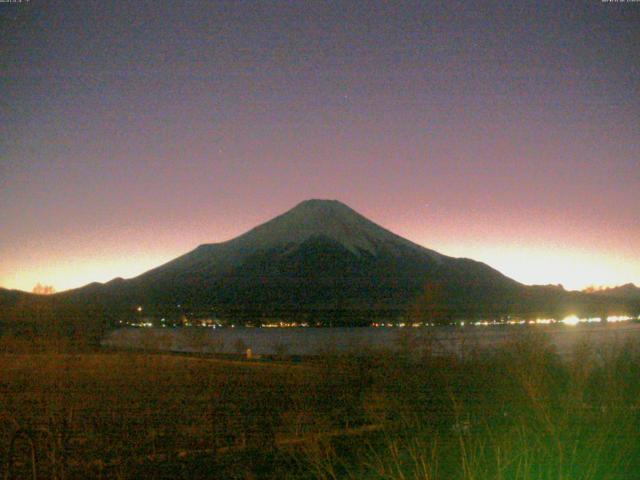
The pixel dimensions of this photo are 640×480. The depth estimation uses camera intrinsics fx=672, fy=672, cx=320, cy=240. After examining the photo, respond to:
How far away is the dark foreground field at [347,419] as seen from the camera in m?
5.52

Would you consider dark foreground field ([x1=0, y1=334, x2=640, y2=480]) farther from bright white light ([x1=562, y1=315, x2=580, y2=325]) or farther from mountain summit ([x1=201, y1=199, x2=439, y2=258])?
mountain summit ([x1=201, y1=199, x2=439, y2=258])

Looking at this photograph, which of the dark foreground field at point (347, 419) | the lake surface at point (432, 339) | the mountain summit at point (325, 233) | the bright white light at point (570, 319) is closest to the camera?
the dark foreground field at point (347, 419)

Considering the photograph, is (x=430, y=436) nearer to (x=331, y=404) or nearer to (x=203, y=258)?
(x=331, y=404)

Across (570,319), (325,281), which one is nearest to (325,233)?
(325,281)

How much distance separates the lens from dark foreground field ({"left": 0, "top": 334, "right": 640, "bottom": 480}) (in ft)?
18.1

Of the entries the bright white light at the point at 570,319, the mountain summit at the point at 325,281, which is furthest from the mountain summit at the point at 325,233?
the bright white light at the point at 570,319

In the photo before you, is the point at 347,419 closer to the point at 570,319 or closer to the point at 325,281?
the point at 570,319

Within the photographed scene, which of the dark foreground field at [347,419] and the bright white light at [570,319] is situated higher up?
the bright white light at [570,319]

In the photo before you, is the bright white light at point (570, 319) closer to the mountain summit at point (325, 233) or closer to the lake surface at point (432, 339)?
the lake surface at point (432, 339)

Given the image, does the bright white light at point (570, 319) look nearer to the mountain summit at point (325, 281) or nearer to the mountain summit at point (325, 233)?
the mountain summit at point (325, 281)

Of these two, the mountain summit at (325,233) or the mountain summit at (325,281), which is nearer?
the mountain summit at (325,281)

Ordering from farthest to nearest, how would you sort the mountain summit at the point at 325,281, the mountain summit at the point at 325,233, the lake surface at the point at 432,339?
the mountain summit at the point at 325,233, the mountain summit at the point at 325,281, the lake surface at the point at 432,339

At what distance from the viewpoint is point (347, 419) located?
9.67 meters

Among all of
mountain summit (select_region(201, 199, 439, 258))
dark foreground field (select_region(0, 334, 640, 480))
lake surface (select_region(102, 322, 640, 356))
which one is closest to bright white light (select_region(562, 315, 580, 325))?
lake surface (select_region(102, 322, 640, 356))
